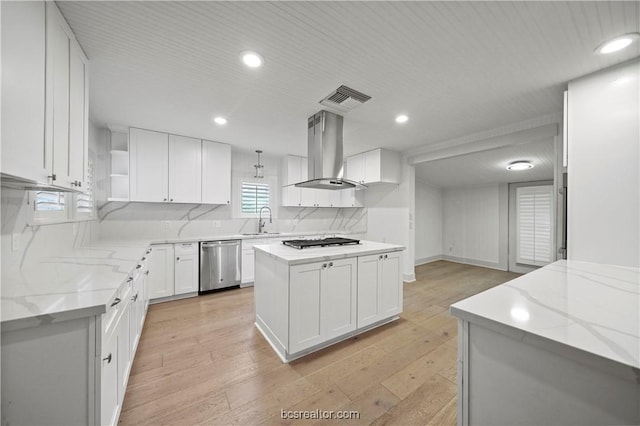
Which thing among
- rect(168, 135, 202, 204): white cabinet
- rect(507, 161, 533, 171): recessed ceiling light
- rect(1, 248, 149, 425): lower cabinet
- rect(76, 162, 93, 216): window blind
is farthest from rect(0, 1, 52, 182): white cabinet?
→ rect(507, 161, 533, 171): recessed ceiling light

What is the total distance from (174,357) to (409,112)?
3.49 metres

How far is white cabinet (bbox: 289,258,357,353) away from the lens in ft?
6.70

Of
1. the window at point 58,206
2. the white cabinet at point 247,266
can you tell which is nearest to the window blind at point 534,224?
the white cabinet at point 247,266

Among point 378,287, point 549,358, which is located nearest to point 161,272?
point 378,287

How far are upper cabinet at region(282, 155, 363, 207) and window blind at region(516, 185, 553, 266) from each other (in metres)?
3.35

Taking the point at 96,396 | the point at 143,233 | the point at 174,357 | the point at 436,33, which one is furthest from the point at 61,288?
the point at 143,233

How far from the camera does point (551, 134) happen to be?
9.62 feet

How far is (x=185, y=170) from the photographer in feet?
12.4

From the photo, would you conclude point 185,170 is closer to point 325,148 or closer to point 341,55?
point 325,148

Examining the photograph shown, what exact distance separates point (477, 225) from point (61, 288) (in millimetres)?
6789

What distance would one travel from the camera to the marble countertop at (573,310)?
700 millimetres

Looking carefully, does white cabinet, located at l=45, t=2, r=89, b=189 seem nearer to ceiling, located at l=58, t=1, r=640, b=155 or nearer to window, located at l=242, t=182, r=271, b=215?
ceiling, located at l=58, t=1, r=640, b=155

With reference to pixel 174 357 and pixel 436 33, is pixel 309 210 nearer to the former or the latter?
pixel 174 357

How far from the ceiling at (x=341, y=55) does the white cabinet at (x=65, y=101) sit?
0.13 m
